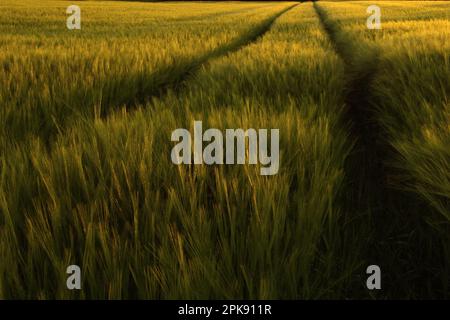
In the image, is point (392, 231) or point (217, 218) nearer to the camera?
point (217, 218)

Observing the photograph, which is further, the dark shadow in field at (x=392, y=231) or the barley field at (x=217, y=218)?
the dark shadow in field at (x=392, y=231)

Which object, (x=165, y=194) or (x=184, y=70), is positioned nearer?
(x=165, y=194)

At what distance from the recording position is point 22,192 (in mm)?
916

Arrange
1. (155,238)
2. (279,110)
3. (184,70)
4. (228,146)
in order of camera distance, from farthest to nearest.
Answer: (184,70) < (279,110) < (228,146) < (155,238)

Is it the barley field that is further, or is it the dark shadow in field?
the dark shadow in field

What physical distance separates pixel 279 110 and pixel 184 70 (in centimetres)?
196

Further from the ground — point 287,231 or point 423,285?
point 287,231

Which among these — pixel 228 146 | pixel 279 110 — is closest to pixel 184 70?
pixel 279 110
